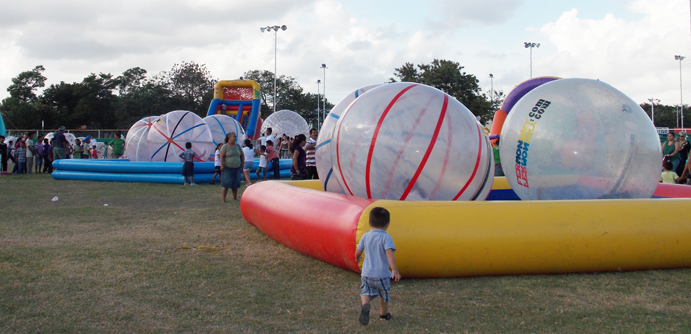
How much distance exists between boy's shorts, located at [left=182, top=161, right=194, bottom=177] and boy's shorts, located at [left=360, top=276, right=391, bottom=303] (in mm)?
11042

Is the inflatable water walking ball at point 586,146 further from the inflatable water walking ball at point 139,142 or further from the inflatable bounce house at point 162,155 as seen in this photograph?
the inflatable water walking ball at point 139,142

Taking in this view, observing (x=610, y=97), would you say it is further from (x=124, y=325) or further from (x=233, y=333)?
(x=124, y=325)

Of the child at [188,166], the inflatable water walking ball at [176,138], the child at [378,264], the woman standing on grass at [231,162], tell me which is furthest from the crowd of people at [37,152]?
the child at [378,264]

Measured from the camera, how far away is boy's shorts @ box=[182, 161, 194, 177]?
13.9 m

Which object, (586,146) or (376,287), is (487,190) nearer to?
(586,146)

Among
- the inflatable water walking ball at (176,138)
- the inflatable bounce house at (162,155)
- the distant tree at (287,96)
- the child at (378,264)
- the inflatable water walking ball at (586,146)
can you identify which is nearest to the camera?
the child at (378,264)

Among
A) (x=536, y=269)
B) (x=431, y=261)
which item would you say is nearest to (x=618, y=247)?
(x=536, y=269)

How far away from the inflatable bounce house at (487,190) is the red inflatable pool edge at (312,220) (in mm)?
17

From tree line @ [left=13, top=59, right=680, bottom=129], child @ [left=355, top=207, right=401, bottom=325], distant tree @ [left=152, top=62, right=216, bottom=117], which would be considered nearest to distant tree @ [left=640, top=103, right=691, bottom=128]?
tree line @ [left=13, top=59, right=680, bottom=129]

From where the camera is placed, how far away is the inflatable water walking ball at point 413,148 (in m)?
5.20

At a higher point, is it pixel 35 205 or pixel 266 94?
pixel 266 94

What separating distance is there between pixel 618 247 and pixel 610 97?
69.1 inches

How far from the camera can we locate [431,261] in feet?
15.0

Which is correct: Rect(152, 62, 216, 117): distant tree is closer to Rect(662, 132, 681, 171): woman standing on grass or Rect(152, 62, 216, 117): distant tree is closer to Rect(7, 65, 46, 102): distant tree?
Rect(7, 65, 46, 102): distant tree
